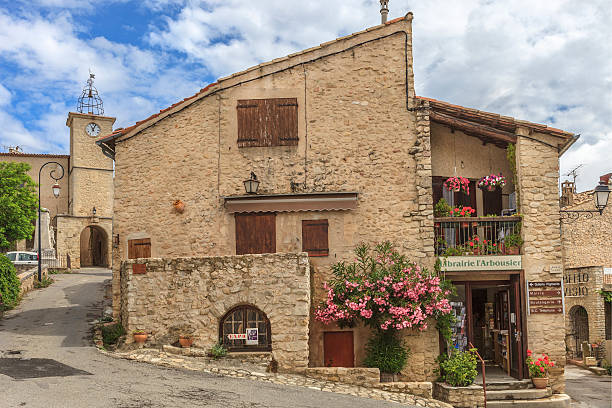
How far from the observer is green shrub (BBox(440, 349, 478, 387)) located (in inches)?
557

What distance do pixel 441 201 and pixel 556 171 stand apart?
3.16m

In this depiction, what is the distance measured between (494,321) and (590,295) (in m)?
11.4

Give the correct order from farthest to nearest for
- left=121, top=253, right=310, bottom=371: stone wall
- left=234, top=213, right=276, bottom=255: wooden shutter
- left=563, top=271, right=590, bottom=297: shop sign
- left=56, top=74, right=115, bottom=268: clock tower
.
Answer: left=56, top=74, right=115, bottom=268: clock tower < left=563, top=271, right=590, bottom=297: shop sign < left=234, top=213, right=276, bottom=255: wooden shutter < left=121, top=253, right=310, bottom=371: stone wall

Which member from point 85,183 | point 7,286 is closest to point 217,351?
point 7,286

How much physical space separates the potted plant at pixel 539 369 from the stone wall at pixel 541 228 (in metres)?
0.20

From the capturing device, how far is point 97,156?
4047 cm

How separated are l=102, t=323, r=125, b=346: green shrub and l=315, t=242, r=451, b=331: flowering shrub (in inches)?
200

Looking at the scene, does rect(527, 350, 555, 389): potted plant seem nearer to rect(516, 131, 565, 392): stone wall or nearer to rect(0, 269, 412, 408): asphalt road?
rect(516, 131, 565, 392): stone wall

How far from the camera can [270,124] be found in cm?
1574

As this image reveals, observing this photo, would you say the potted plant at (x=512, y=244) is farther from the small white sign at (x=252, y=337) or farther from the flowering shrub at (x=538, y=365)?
the small white sign at (x=252, y=337)

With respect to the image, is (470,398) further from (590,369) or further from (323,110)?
(590,369)

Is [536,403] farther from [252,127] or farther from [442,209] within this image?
[252,127]

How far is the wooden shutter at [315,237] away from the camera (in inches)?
599

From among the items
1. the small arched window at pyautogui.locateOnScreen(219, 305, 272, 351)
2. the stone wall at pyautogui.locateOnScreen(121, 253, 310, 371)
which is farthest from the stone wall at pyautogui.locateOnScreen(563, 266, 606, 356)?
the small arched window at pyautogui.locateOnScreen(219, 305, 272, 351)
